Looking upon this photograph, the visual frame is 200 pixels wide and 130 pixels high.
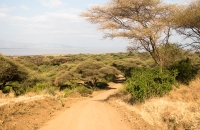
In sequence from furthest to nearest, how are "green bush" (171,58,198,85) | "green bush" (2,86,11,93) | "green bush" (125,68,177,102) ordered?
"green bush" (2,86,11,93), "green bush" (171,58,198,85), "green bush" (125,68,177,102)

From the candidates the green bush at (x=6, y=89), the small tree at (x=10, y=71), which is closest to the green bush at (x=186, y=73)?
the small tree at (x=10, y=71)

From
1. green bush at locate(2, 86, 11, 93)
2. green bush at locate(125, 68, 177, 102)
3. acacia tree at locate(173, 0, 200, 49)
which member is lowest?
green bush at locate(2, 86, 11, 93)

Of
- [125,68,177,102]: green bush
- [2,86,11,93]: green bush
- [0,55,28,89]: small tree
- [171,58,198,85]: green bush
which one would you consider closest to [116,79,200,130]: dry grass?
[125,68,177,102]: green bush

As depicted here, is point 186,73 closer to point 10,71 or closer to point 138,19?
point 138,19

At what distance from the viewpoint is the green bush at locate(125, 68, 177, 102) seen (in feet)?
40.2

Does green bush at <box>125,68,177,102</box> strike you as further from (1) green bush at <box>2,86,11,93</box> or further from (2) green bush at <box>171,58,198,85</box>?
(1) green bush at <box>2,86,11,93</box>

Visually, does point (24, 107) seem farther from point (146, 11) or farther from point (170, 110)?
point (146, 11)

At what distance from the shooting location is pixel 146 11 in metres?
16.1

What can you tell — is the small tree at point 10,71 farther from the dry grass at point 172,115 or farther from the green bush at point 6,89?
the dry grass at point 172,115

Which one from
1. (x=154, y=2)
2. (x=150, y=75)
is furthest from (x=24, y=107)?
(x=154, y=2)

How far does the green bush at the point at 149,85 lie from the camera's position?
12245mm

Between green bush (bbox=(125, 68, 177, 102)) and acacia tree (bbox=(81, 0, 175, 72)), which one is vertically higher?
acacia tree (bbox=(81, 0, 175, 72))

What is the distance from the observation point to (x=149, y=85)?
41.4 ft

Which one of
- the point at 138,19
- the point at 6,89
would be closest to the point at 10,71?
the point at 6,89
